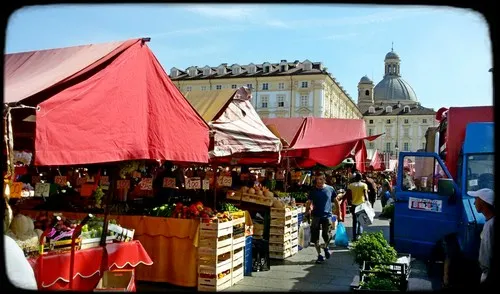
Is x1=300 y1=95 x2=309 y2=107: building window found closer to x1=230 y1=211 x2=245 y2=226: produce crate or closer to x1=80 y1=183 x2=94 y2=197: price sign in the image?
x1=230 y1=211 x2=245 y2=226: produce crate

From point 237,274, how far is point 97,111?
470 cm

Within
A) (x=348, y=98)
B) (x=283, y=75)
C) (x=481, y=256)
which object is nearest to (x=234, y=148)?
(x=481, y=256)

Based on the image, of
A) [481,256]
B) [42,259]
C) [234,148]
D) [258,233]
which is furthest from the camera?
[258,233]

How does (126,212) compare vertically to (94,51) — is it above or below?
below

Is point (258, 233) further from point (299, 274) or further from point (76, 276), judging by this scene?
point (76, 276)

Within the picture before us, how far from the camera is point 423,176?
31.2 feet

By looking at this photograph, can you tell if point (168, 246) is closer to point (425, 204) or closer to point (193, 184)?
point (193, 184)

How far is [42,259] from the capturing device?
5.24 meters

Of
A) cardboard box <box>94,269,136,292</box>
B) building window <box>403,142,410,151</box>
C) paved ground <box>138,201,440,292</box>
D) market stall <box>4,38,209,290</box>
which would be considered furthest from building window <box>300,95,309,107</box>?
cardboard box <box>94,269,136,292</box>

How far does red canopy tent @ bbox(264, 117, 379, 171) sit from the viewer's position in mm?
13750

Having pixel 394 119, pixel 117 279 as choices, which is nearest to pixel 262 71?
pixel 394 119

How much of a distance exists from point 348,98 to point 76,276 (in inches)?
4168

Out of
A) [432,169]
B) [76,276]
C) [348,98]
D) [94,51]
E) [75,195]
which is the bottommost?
[76,276]

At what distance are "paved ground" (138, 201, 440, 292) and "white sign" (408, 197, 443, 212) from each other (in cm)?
123
